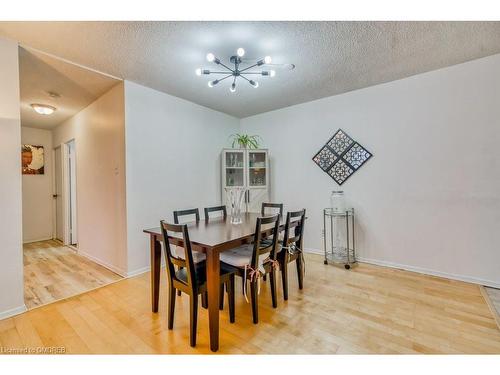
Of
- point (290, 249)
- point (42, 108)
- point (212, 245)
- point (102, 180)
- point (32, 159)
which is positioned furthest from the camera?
point (32, 159)

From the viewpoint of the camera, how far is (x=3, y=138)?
6.38 feet

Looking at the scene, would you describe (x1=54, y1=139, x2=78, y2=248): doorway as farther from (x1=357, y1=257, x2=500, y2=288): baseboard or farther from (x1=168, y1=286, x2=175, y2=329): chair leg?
(x1=357, y1=257, x2=500, y2=288): baseboard

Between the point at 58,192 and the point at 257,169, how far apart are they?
4211 mm

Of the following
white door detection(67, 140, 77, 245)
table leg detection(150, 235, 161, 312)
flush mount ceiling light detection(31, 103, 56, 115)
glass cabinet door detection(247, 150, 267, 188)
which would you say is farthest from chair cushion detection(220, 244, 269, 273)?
white door detection(67, 140, 77, 245)

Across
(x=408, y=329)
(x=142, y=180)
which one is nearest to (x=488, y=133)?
(x=408, y=329)

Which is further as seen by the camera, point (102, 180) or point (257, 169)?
point (257, 169)

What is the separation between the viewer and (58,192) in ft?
15.8

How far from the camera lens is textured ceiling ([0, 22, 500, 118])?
1865mm

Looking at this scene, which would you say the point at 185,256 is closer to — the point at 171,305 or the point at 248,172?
the point at 171,305

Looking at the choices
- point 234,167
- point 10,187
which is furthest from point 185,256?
point 234,167

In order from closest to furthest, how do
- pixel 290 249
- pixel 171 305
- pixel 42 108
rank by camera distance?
1. pixel 171 305
2. pixel 290 249
3. pixel 42 108

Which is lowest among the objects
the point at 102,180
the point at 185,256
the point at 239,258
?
the point at 239,258
